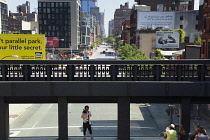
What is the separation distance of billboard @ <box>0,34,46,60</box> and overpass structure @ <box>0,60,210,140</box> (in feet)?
51.2

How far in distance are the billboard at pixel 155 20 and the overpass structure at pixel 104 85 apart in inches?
2732

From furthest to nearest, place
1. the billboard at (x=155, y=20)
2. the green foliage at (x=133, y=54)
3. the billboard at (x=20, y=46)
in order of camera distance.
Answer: the billboard at (x=155, y=20) < the green foliage at (x=133, y=54) < the billboard at (x=20, y=46)

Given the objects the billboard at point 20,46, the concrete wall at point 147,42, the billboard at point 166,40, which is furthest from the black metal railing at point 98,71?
the concrete wall at point 147,42

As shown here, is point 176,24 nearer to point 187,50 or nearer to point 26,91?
point 187,50

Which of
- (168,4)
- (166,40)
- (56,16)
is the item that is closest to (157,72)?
(166,40)

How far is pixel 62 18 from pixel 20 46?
382 ft

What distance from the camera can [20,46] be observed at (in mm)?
30781

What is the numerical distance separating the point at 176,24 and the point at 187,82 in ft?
236

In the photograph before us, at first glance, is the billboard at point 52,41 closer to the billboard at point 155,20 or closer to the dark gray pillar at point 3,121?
the billboard at point 155,20

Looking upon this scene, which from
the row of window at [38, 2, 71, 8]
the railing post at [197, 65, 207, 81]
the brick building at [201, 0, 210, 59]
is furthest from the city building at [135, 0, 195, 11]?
the railing post at [197, 65, 207, 81]

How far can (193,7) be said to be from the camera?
122 meters

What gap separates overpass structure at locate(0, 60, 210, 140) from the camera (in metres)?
13.2

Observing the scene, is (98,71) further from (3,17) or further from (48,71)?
(3,17)

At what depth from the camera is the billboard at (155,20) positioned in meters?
82.0
